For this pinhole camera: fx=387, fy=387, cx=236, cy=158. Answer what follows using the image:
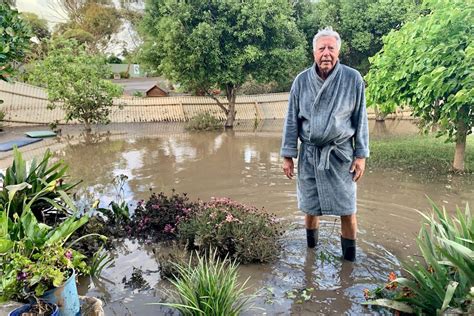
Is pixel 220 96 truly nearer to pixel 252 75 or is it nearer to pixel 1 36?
pixel 252 75

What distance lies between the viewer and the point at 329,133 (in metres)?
3.10

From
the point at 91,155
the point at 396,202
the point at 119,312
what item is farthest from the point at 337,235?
the point at 91,155

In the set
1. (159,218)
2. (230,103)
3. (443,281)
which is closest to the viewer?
(443,281)

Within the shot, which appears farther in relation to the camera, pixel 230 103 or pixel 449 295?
pixel 230 103

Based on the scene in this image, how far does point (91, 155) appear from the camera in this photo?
873 centimetres

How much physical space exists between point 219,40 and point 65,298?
1042cm

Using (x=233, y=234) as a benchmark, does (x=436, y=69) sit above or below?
above

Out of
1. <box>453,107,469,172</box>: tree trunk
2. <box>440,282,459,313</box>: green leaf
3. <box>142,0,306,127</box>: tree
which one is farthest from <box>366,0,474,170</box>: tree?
<box>142,0,306,127</box>: tree

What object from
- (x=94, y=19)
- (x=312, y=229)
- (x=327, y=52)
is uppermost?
(x=94, y=19)

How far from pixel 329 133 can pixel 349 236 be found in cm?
97

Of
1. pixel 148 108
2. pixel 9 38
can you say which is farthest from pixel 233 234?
pixel 148 108

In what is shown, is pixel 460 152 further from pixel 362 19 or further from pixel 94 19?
pixel 94 19

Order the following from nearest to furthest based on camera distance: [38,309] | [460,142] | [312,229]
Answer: [38,309], [312,229], [460,142]

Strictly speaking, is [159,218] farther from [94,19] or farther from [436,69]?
[94,19]
